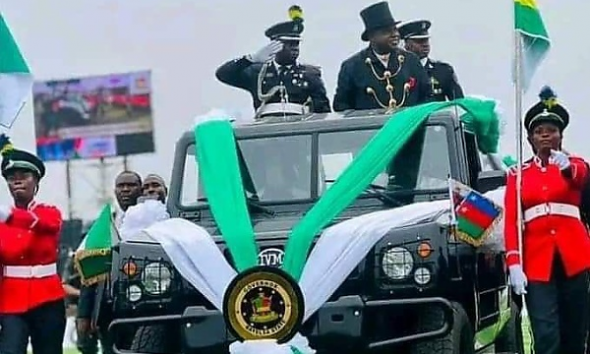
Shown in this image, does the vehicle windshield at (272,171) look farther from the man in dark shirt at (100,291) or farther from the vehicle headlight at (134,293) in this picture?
the vehicle headlight at (134,293)

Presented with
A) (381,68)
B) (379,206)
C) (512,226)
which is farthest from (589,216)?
(381,68)

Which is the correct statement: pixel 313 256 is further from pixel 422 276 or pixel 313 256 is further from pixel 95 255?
pixel 95 255

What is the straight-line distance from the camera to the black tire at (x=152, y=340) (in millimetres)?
9352

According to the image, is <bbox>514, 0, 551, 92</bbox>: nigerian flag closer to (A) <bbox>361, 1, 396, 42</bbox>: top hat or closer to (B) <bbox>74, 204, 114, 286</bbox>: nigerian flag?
(A) <bbox>361, 1, 396, 42</bbox>: top hat

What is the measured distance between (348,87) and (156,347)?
3.06m

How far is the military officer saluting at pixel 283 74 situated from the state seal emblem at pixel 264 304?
3.15 meters

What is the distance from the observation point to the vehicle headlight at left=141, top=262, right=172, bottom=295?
9.09 m

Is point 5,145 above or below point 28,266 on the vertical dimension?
above

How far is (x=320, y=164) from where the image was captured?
9930mm

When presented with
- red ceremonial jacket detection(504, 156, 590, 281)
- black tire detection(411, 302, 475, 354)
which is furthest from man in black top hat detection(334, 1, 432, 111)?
black tire detection(411, 302, 475, 354)

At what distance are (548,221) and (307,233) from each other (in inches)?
63.6

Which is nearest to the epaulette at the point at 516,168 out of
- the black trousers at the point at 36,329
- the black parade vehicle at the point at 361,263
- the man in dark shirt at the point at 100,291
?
the black parade vehicle at the point at 361,263

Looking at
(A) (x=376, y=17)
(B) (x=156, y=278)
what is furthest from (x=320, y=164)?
(A) (x=376, y=17)

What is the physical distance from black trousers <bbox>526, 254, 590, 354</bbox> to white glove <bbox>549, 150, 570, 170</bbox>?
56 cm
